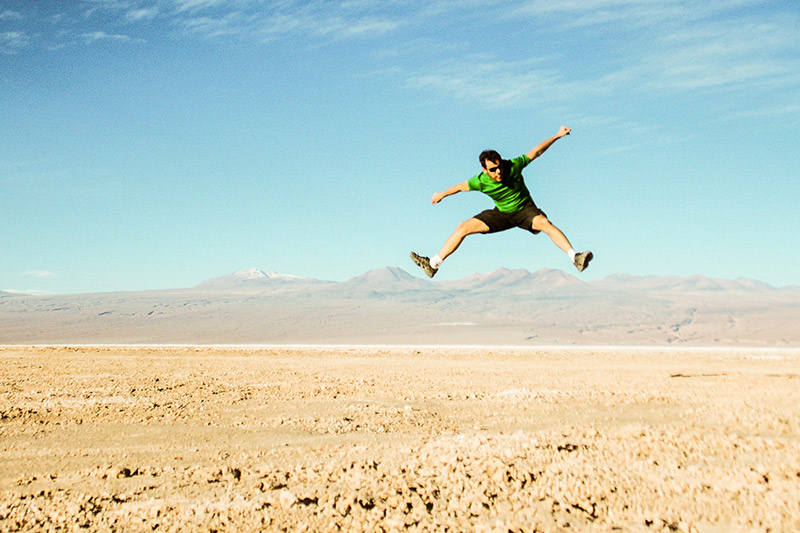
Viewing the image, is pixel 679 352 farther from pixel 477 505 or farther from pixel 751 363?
pixel 477 505

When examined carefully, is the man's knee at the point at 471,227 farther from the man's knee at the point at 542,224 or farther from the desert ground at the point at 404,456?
the desert ground at the point at 404,456

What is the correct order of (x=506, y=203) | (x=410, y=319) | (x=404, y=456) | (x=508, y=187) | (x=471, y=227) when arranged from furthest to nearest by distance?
(x=410, y=319), (x=471, y=227), (x=506, y=203), (x=508, y=187), (x=404, y=456)

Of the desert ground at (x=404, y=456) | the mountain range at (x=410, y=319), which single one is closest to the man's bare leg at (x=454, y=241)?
the desert ground at (x=404, y=456)

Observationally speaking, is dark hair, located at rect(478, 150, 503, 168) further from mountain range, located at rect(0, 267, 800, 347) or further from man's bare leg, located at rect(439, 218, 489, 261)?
mountain range, located at rect(0, 267, 800, 347)

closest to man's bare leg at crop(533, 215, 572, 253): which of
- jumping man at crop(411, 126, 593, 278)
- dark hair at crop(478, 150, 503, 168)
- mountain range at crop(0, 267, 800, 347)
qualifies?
jumping man at crop(411, 126, 593, 278)

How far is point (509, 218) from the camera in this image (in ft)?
21.0

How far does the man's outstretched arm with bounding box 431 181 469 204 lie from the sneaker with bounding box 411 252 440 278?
0.76 metres

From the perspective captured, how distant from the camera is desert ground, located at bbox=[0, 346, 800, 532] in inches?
147

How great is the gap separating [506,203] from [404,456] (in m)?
2.73

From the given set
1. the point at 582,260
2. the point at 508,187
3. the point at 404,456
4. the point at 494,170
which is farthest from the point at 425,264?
the point at 404,456

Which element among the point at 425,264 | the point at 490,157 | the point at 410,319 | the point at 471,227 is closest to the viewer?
the point at 490,157

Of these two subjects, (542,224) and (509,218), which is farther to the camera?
(509,218)

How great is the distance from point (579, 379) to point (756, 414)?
468cm

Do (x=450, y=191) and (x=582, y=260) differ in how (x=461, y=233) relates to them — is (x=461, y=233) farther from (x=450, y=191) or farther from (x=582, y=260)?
(x=582, y=260)
